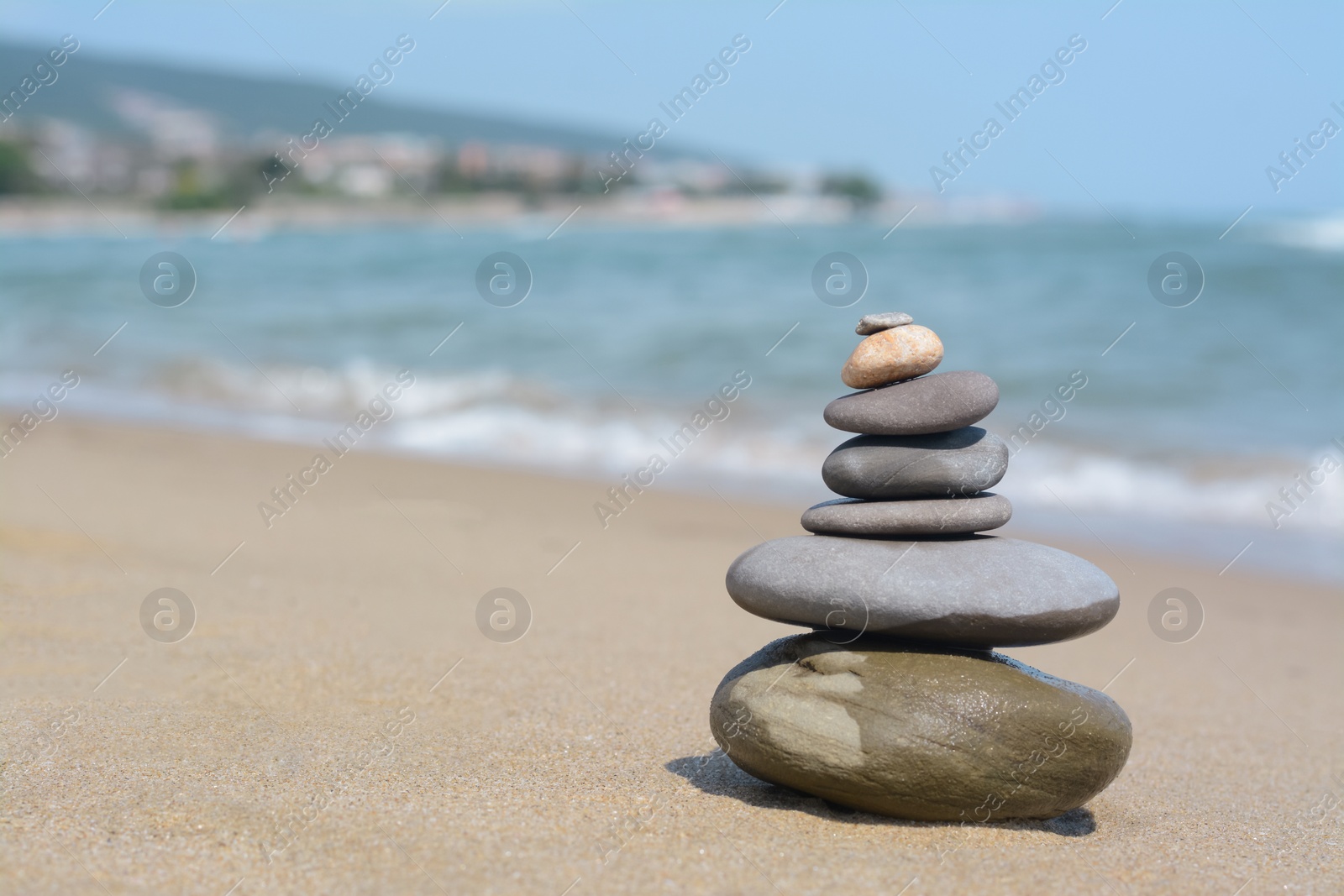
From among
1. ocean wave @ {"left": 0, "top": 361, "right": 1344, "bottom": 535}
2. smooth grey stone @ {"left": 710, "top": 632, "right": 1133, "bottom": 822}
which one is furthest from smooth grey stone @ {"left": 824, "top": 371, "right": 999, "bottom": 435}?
ocean wave @ {"left": 0, "top": 361, "right": 1344, "bottom": 535}

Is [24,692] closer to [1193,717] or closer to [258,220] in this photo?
[1193,717]

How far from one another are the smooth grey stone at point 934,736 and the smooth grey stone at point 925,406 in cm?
84

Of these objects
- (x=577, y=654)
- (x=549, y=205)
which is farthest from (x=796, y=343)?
(x=549, y=205)

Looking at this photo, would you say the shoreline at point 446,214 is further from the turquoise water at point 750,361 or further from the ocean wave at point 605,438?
the ocean wave at point 605,438

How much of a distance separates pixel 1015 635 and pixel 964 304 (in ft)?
54.3

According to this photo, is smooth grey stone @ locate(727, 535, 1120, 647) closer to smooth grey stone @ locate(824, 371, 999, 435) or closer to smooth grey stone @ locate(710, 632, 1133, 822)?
smooth grey stone @ locate(710, 632, 1133, 822)

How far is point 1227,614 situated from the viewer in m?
7.38

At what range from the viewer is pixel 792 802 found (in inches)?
164

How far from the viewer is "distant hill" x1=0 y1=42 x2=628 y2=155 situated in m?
94.2

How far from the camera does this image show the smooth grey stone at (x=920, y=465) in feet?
13.6

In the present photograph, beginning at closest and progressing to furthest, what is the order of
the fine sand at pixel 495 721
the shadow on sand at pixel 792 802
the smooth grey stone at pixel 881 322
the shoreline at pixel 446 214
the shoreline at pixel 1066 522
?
the fine sand at pixel 495 721 → the shadow on sand at pixel 792 802 → the smooth grey stone at pixel 881 322 → the shoreline at pixel 1066 522 → the shoreline at pixel 446 214

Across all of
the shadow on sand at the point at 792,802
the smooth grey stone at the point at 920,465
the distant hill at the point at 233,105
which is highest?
the distant hill at the point at 233,105

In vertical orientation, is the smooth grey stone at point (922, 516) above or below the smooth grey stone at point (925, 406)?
below

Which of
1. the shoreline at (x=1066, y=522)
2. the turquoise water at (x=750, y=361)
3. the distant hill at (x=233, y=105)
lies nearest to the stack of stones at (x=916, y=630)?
the shoreline at (x=1066, y=522)
